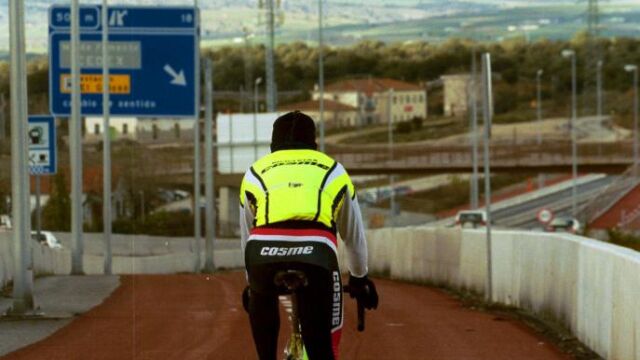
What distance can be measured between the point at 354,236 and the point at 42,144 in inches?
1163

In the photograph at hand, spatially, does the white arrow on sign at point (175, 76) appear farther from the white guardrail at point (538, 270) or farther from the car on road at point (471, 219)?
the car on road at point (471, 219)

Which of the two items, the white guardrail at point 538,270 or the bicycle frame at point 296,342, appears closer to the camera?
the bicycle frame at point 296,342

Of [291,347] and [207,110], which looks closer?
[291,347]

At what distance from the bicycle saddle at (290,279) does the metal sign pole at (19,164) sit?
13.1 metres

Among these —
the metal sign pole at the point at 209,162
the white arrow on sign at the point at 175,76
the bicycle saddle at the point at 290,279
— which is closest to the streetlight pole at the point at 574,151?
the metal sign pole at the point at 209,162

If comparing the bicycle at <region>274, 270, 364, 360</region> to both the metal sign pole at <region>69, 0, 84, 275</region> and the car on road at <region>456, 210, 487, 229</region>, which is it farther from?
the car on road at <region>456, 210, 487, 229</region>

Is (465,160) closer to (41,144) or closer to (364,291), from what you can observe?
(41,144)

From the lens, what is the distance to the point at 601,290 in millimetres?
14383

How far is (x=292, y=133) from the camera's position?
332 inches

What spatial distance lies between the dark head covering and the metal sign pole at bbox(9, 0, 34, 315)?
12430 mm

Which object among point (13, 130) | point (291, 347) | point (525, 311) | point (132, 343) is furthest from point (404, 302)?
point (291, 347)

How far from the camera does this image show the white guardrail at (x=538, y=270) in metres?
13.3

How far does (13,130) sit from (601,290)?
881 cm

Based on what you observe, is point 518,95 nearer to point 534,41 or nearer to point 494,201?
point 534,41
